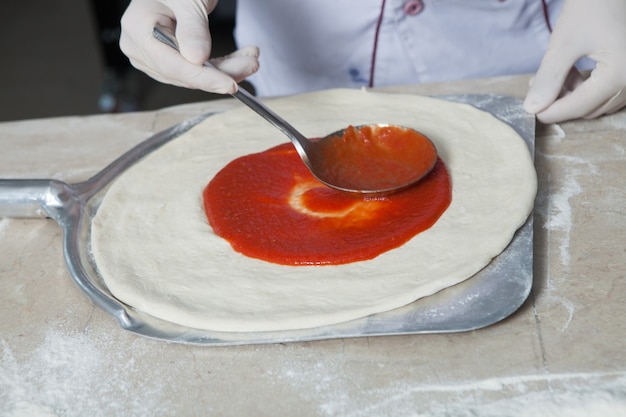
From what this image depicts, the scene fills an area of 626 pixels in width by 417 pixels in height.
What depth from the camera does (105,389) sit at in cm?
101

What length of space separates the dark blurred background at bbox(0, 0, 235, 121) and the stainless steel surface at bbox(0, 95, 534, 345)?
79.4 inches

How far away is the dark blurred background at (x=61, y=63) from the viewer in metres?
3.19

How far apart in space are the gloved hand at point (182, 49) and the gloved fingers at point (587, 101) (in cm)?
64

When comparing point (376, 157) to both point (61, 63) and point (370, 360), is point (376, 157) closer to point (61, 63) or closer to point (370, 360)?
point (370, 360)

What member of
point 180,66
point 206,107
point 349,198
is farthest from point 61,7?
point 349,198

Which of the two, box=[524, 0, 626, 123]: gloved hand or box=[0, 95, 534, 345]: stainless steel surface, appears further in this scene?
box=[524, 0, 626, 123]: gloved hand

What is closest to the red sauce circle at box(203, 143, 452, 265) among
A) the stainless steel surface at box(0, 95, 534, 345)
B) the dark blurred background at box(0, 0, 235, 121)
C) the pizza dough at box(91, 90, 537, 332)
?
the pizza dough at box(91, 90, 537, 332)

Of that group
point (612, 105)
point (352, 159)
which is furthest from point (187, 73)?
point (612, 105)

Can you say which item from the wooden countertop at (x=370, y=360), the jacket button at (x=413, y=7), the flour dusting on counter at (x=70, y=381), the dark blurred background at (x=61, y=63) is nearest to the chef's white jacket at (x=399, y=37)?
the jacket button at (x=413, y=7)

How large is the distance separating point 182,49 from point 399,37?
60 centimetres

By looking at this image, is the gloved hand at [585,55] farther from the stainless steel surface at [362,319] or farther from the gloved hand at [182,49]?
the gloved hand at [182,49]

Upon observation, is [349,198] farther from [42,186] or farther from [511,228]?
[42,186]

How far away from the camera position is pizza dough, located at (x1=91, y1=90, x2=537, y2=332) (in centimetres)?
107

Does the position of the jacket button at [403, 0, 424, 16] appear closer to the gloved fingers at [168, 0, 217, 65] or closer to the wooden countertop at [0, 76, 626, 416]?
the gloved fingers at [168, 0, 217, 65]
